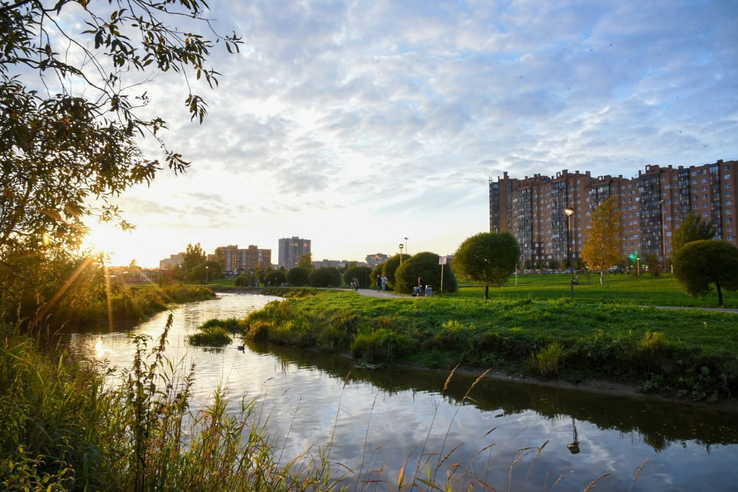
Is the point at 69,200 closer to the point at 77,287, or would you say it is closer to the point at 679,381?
the point at 77,287

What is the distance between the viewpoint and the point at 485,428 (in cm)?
871

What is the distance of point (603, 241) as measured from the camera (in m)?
42.3

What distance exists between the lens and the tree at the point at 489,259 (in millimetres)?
27281

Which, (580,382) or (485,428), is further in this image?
(580,382)

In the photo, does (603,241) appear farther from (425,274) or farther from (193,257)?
(193,257)

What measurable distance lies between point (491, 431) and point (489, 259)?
2261 centimetres

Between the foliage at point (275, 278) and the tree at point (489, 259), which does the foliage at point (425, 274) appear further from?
the foliage at point (275, 278)

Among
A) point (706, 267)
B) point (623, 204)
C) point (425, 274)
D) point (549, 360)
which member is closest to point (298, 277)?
point (425, 274)

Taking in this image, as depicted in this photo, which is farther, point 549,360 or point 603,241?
point 603,241

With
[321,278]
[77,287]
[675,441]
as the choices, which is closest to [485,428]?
[675,441]

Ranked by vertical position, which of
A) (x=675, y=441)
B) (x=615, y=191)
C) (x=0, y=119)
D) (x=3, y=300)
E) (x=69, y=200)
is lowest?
(x=675, y=441)

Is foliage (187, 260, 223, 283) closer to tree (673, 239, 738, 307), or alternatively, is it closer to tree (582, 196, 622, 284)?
tree (582, 196, 622, 284)

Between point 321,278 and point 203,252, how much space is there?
64.7 meters

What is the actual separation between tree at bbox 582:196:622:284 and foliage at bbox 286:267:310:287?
40894 mm
